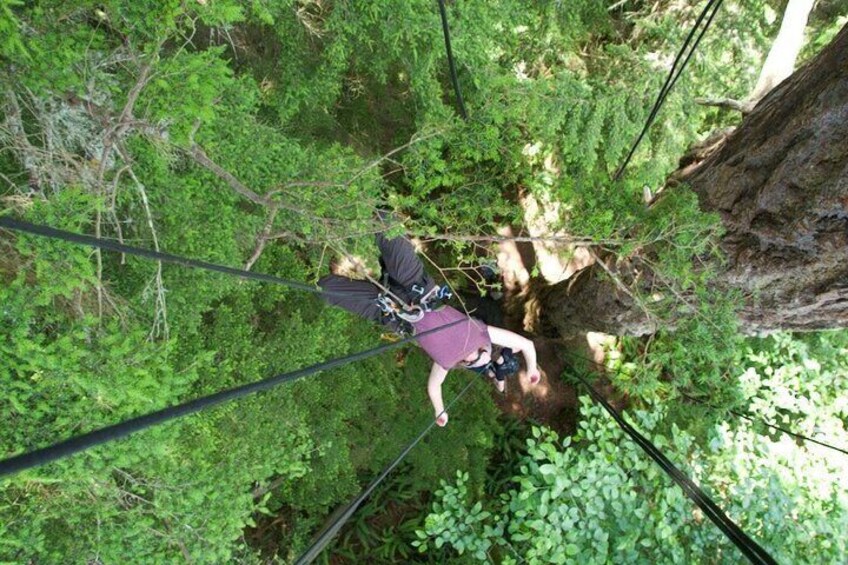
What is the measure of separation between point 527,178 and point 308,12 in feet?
7.32

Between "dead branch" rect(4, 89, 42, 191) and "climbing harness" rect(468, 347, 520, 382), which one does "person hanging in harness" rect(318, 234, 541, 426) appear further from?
"dead branch" rect(4, 89, 42, 191)

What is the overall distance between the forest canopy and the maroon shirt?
0.52 metres

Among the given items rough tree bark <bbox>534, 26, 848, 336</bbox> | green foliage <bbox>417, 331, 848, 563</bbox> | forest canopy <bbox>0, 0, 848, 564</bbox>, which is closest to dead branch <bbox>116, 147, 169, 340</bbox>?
forest canopy <bbox>0, 0, 848, 564</bbox>

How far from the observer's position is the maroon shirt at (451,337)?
3.92 meters

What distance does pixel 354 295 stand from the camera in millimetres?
4156

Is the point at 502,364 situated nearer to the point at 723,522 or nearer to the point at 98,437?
the point at 723,522

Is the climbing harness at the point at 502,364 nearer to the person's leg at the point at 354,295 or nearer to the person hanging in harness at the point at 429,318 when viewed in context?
the person hanging in harness at the point at 429,318

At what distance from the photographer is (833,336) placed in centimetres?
560

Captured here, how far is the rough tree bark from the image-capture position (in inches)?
113

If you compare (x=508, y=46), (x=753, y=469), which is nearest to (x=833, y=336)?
(x=753, y=469)

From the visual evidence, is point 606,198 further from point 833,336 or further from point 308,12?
point 833,336

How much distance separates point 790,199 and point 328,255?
316 cm

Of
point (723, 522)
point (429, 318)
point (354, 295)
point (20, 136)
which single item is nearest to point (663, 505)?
point (723, 522)

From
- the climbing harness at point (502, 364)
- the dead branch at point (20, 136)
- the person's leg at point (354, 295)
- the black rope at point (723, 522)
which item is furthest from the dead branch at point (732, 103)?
the dead branch at point (20, 136)
